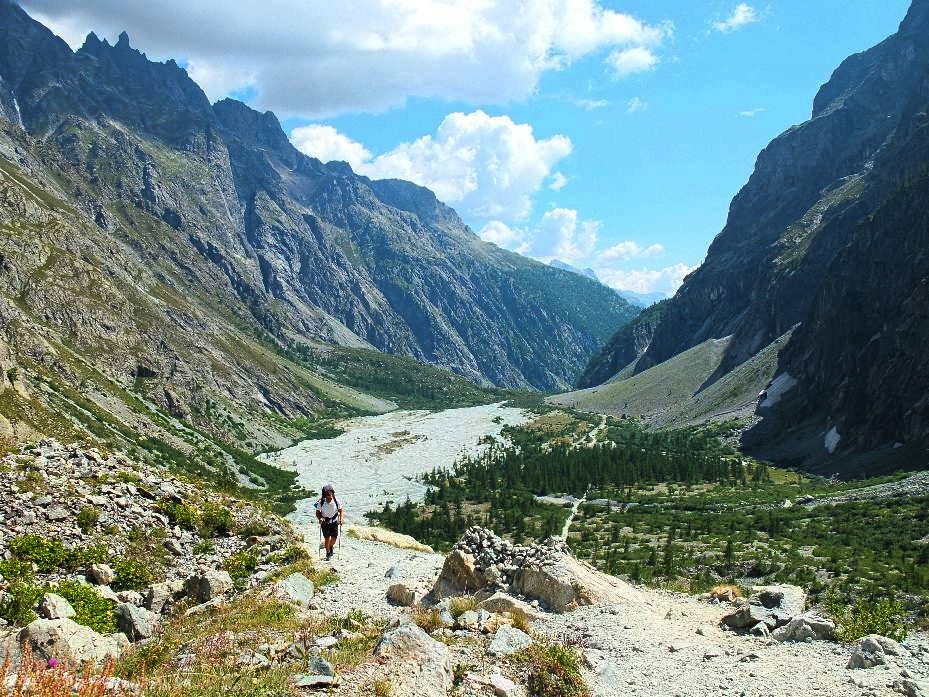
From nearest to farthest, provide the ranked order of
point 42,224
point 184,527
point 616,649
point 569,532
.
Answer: point 616,649
point 184,527
point 569,532
point 42,224

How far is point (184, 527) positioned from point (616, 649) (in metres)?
14.7

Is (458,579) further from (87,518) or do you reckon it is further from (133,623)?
(87,518)

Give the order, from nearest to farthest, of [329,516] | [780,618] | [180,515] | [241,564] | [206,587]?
[780,618], [206,587], [241,564], [180,515], [329,516]

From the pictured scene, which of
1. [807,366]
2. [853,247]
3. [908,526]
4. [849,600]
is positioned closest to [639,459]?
[807,366]

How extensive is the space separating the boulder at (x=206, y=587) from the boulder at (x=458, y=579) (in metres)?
6.11

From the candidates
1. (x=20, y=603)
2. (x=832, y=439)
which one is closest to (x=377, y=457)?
(x=832, y=439)

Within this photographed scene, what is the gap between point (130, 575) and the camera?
56.2ft

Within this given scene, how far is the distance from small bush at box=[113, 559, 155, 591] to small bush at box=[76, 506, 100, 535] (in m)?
Result: 1.61

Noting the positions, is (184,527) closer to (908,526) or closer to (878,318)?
(908,526)

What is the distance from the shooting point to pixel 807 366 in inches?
4796

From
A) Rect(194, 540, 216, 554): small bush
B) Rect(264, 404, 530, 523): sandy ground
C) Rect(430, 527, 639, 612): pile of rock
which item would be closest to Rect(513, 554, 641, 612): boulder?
Rect(430, 527, 639, 612): pile of rock

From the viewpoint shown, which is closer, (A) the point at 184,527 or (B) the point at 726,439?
(A) the point at 184,527

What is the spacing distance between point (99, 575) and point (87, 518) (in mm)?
2595

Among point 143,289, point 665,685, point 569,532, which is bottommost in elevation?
point 569,532
